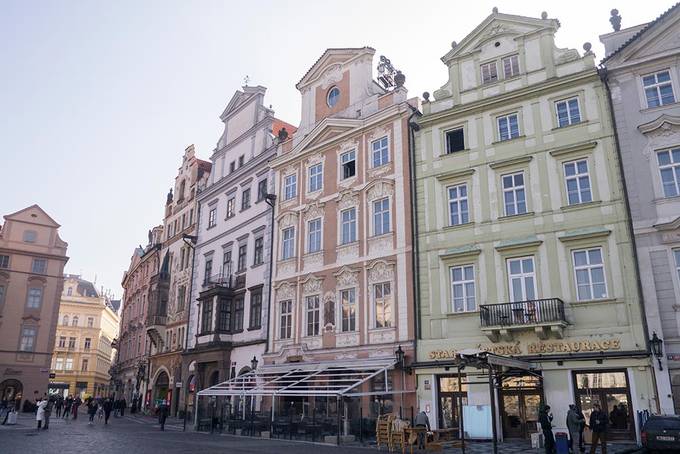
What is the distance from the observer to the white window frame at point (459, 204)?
25.0 meters

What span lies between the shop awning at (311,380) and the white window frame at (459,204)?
6.59 meters

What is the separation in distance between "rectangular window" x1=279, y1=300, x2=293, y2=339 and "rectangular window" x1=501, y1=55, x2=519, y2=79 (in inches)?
615

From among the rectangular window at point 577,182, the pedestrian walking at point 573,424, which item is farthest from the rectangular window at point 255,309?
the pedestrian walking at point 573,424

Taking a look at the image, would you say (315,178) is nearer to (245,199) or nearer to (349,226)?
(349,226)

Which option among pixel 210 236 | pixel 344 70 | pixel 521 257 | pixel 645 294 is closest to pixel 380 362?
pixel 521 257

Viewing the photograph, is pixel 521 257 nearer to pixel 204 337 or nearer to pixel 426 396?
pixel 426 396

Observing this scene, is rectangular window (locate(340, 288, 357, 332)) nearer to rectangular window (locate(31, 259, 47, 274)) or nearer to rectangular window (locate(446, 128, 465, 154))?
rectangular window (locate(446, 128, 465, 154))

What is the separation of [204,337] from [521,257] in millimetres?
21095

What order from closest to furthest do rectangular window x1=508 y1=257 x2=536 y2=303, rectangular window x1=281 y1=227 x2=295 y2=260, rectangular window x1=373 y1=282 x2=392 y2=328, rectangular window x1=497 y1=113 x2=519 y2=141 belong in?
rectangular window x1=508 y1=257 x2=536 y2=303 → rectangular window x1=497 y1=113 x2=519 y2=141 → rectangular window x1=373 y1=282 x2=392 y2=328 → rectangular window x1=281 y1=227 x2=295 y2=260

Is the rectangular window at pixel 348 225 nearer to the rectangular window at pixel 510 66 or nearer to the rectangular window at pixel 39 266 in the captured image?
the rectangular window at pixel 510 66

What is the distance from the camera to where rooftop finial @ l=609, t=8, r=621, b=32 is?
2389 cm

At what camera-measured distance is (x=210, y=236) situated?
4081cm

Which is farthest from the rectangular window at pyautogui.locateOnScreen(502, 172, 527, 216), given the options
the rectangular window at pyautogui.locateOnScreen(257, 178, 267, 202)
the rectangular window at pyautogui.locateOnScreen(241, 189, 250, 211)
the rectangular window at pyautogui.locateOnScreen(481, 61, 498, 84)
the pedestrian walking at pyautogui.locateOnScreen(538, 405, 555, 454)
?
the rectangular window at pyautogui.locateOnScreen(241, 189, 250, 211)

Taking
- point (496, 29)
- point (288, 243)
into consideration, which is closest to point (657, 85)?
point (496, 29)
